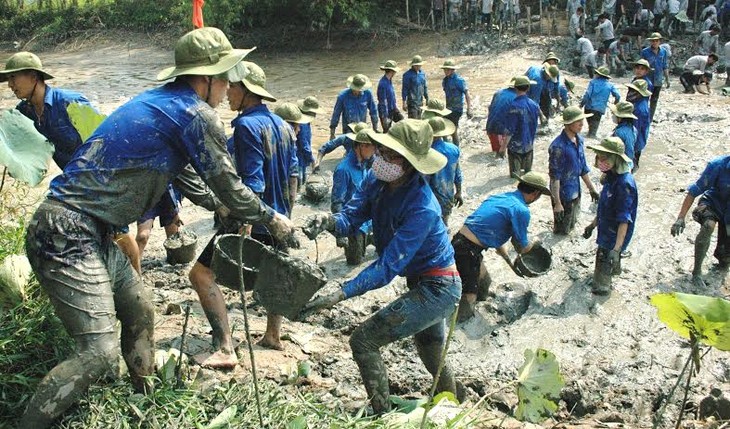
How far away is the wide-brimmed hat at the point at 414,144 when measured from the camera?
12.2 feet

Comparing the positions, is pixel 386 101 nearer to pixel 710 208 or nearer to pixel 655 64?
pixel 655 64

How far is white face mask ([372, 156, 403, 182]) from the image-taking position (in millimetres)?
3820

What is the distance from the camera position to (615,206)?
658cm

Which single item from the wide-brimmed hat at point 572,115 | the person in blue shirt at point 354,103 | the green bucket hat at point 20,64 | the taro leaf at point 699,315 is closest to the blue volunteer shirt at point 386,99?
the person in blue shirt at point 354,103

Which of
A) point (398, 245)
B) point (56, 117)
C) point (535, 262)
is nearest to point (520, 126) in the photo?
point (535, 262)

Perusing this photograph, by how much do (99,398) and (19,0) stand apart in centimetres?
3304

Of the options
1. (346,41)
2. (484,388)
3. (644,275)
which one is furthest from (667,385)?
(346,41)

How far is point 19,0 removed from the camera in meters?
30.8

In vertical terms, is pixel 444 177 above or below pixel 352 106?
below

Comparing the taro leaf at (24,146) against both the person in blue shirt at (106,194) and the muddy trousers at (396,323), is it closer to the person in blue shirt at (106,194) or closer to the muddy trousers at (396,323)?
the person in blue shirt at (106,194)

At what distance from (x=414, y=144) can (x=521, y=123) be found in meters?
6.42

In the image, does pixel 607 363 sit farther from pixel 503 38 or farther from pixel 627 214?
pixel 503 38

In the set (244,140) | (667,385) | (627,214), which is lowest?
(667,385)

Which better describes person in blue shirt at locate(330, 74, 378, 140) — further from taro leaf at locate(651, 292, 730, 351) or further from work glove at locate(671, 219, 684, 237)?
taro leaf at locate(651, 292, 730, 351)
